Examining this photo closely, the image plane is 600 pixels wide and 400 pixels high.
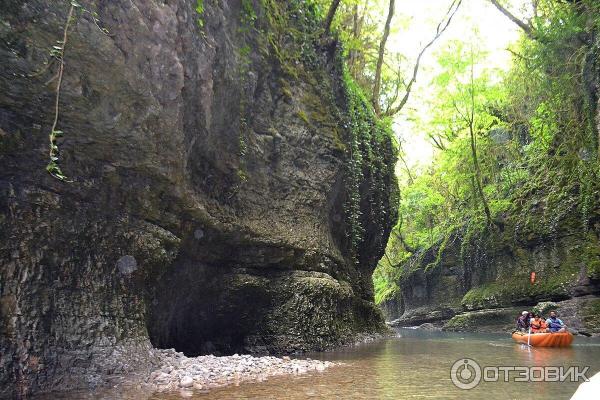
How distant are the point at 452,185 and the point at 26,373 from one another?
86.1 ft

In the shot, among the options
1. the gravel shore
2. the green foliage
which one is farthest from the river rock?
the green foliage

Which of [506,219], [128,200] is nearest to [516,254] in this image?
[506,219]

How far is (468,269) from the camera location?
25.1m

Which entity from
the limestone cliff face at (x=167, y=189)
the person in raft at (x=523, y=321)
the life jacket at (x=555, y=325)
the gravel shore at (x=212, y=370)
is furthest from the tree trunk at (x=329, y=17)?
the person in raft at (x=523, y=321)

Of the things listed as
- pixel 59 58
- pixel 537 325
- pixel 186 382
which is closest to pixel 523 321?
pixel 537 325

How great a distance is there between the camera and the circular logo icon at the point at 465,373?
6.20m

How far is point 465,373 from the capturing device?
7430mm

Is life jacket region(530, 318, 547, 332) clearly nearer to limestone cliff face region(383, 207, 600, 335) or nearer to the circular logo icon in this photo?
limestone cliff face region(383, 207, 600, 335)

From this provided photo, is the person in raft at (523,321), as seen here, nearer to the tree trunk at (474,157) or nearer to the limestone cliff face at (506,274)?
the limestone cliff face at (506,274)

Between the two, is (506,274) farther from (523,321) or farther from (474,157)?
(523,321)

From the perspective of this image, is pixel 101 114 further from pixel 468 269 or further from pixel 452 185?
pixel 452 185

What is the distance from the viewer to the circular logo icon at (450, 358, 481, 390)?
244 inches
